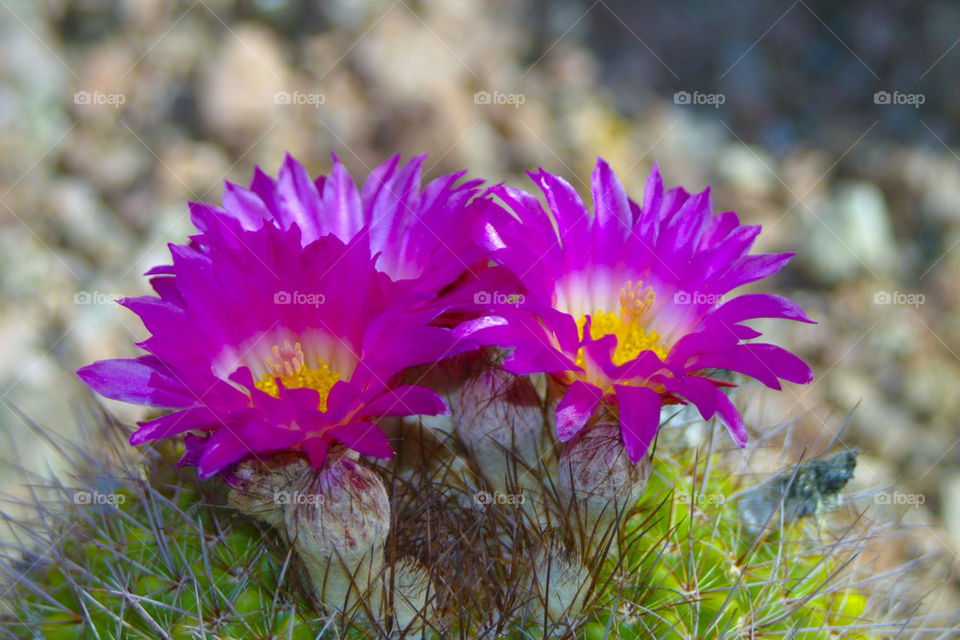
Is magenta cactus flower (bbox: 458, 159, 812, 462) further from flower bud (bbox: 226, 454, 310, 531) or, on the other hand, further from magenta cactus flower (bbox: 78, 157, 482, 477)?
flower bud (bbox: 226, 454, 310, 531)

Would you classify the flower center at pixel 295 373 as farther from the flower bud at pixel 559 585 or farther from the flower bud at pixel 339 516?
the flower bud at pixel 559 585

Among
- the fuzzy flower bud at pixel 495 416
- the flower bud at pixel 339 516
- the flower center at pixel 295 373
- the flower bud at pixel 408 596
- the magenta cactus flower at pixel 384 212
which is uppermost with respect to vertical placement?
the magenta cactus flower at pixel 384 212

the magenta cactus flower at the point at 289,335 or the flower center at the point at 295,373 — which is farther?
the flower center at the point at 295,373

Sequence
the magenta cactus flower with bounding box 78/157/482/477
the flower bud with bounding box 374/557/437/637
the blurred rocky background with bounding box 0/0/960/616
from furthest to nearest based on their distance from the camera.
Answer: the blurred rocky background with bounding box 0/0/960/616 < the flower bud with bounding box 374/557/437/637 < the magenta cactus flower with bounding box 78/157/482/477

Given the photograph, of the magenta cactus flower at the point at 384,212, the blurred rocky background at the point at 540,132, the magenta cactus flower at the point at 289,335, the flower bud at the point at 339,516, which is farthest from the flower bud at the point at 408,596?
the blurred rocky background at the point at 540,132

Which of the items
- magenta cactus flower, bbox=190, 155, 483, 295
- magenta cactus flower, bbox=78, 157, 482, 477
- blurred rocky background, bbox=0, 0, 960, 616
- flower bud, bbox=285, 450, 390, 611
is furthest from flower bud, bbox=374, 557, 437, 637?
blurred rocky background, bbox=0, 0, 960, 616

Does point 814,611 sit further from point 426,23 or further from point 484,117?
point 426,23
